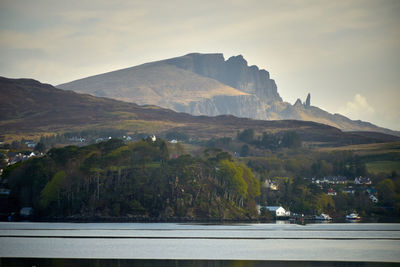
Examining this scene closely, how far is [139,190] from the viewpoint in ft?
383

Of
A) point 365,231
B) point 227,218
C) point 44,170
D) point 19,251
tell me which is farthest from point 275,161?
point 19,251

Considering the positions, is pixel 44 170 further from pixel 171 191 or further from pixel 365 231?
pixel 365 231

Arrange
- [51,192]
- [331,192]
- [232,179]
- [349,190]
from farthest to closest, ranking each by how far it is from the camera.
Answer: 1. [349,190]
2. [331,192]
3. [232,179]
4. [51,192]

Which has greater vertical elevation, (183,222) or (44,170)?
(44,170)

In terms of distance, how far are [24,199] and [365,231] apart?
2400 inches

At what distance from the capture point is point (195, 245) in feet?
220

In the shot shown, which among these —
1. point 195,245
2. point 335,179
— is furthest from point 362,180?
point 195,245

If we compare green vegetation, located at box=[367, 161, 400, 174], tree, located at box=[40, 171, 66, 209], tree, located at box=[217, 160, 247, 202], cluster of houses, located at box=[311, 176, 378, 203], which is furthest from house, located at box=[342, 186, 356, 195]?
tree, located at box=[40, 171, 66, 209]

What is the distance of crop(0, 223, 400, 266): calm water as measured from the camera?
55.7m

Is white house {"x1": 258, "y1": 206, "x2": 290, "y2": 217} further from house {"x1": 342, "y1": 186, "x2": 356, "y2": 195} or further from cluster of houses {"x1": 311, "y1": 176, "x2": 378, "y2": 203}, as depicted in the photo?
house {"x1": 342, "y1": 186, "x2": 356, "y2": 195}

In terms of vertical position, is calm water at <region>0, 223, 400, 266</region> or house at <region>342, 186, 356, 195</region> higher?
calm water at <region>0, 223, 400, 266</region>

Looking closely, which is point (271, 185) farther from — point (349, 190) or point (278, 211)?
point (278, 211)

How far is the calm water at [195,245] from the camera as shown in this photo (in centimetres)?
5569

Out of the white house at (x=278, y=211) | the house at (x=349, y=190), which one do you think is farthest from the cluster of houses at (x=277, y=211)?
the house at (x=349, y=190)
